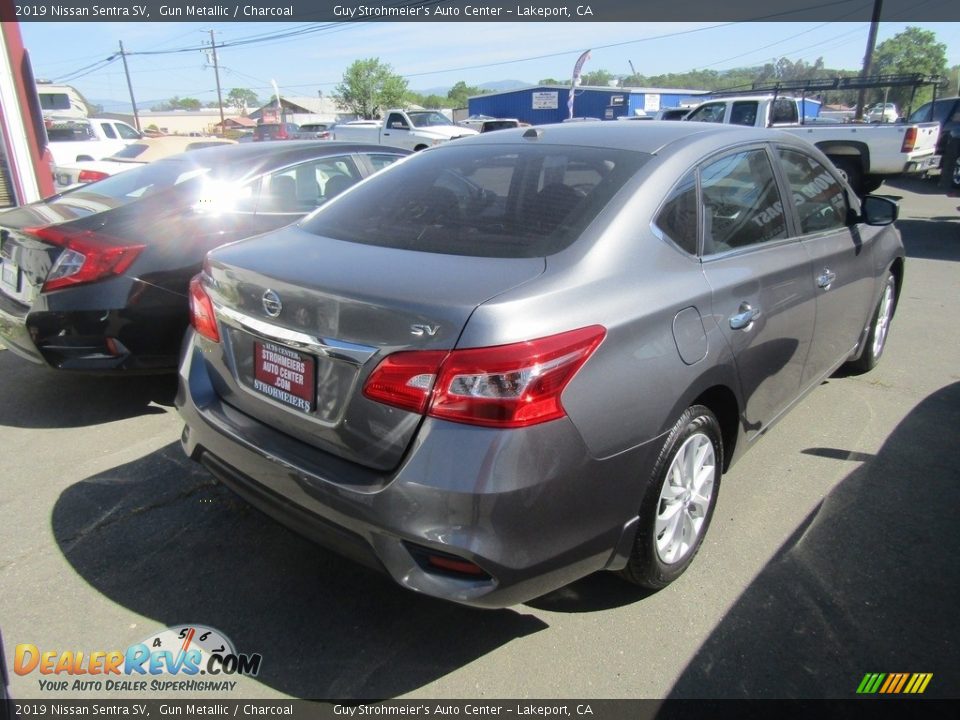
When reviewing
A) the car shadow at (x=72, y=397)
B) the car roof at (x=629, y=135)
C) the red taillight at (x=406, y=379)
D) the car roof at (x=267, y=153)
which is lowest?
the car shadow at (x=72, y=397)

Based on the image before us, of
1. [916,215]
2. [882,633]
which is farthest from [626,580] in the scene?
[916,215]

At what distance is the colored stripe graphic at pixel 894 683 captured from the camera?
2.13 meters

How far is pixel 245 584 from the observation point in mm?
2586

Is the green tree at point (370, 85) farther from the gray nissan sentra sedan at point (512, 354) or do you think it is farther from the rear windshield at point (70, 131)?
the gray nissan sentra sedan at point (512, 354)

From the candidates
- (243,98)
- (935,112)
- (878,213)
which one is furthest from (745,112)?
(243,98)

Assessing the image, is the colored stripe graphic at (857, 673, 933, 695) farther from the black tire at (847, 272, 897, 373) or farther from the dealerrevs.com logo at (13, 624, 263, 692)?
the black tire at (847, 272, 897, 373)

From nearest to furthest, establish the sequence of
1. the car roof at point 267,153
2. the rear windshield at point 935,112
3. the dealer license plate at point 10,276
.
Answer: the dealer license plate at point 10,276 < the car roof at point 267,153 < the rear windshield at point 935,112

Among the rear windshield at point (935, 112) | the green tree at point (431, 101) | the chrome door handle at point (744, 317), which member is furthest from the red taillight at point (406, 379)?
the green tree at point (431, 101)

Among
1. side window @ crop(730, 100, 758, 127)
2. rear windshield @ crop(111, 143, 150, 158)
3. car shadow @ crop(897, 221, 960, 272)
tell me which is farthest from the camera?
side window @ crop(730, 100, 758, 127)

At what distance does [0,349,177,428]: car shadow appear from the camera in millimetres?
4055

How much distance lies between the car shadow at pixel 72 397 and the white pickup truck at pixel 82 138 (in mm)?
11058

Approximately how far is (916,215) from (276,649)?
14.2m

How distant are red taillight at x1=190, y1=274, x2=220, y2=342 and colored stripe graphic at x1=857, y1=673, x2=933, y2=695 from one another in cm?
253

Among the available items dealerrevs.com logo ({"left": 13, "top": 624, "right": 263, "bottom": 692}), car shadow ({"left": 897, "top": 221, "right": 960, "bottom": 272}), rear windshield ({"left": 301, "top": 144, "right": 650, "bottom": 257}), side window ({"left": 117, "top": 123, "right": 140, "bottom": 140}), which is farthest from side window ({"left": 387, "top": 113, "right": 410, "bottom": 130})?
dealerrevs.com logo ({"left": 13, "top": 624, "right": 263, "bottom": 692})
